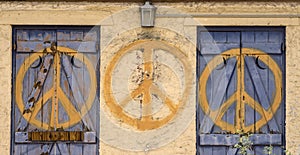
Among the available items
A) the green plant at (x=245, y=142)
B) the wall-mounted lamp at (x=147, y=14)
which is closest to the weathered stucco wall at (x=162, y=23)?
the wall-mounted lamp at (x=147, y=14)

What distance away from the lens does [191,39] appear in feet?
26.0

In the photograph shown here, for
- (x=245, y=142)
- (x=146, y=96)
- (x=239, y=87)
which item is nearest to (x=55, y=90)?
(x=146, y=96)

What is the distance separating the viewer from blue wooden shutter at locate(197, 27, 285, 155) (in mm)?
7887

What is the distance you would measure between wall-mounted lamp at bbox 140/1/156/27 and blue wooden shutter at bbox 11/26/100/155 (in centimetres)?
60

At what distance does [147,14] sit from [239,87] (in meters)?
1.43

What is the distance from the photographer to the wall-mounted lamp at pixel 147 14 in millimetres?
7840

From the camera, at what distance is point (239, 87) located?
7906 mm

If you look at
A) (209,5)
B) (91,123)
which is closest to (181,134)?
(91,123)

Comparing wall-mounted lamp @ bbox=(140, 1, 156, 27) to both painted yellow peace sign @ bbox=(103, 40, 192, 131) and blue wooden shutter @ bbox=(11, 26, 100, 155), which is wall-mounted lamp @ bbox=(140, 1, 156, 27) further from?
blue wooden shutter @ bbox=(11, 26, 100, 155)

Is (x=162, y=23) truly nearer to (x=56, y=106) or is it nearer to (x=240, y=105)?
(x=240, y=105)

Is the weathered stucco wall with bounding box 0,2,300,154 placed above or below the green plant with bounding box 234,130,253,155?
above

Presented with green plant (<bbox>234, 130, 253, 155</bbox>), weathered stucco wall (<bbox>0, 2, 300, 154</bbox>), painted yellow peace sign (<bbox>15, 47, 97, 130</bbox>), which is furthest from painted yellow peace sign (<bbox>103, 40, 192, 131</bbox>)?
green plant (<bbox>234, 130, 253, 155</bbox>)

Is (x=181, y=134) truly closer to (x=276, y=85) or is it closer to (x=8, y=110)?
(x=276, y=85)

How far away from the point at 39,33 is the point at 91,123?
1282 millimetres
